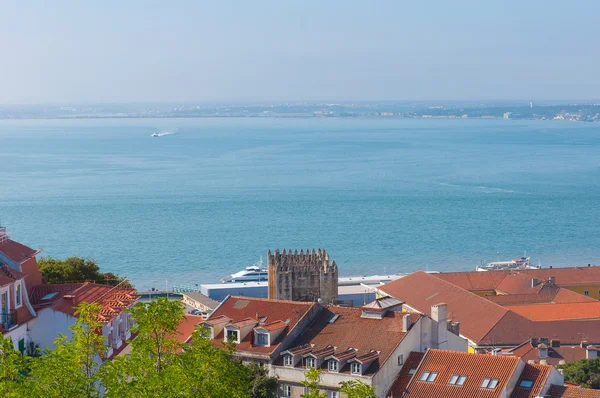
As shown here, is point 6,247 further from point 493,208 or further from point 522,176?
point 522,176

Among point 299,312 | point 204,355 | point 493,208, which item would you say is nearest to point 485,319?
point 299,312

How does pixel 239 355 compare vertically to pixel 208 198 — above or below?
above

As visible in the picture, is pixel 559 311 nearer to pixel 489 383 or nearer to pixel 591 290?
pixel 591 290

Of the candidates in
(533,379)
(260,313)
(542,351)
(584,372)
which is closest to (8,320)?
(260,313)

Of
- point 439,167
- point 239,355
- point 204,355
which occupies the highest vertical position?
point 204,355

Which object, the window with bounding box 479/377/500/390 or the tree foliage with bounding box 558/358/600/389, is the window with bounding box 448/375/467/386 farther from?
the tree foliage with bounding box 558/358/600/389

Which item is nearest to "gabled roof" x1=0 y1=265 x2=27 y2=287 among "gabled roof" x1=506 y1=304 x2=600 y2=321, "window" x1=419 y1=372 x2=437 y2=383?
"window" x1=419 y1=372 x2=437 y2=383
